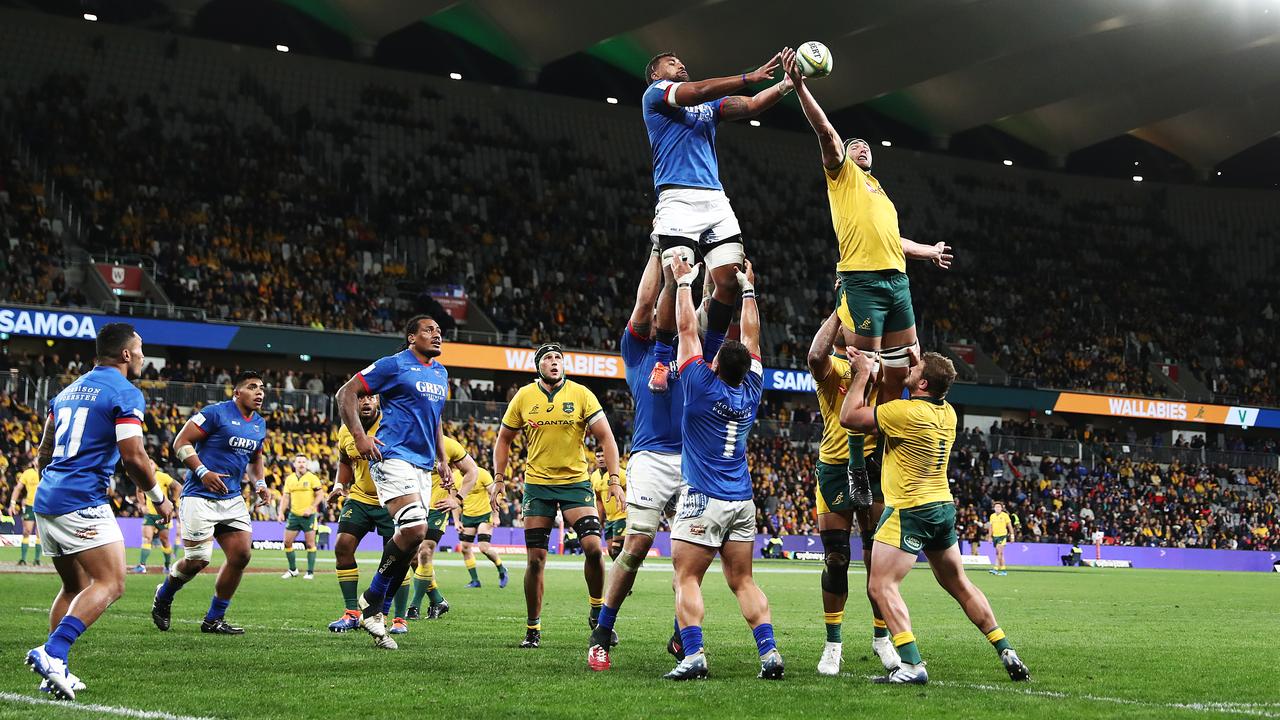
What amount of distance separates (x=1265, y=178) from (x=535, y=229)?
4089 cm

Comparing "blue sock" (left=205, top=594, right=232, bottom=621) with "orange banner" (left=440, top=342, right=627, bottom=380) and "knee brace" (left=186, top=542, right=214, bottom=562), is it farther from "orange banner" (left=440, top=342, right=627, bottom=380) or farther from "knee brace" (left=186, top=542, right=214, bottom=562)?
"orange banner" (left=440, top=342, right=627, bottom=380)

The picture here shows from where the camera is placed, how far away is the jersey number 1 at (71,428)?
8.45 meters

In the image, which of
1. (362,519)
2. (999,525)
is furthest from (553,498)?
(999,525)

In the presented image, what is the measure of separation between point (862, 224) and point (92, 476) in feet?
19.9

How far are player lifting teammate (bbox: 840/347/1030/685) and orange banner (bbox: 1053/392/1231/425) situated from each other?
165ft

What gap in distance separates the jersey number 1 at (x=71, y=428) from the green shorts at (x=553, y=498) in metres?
4.62

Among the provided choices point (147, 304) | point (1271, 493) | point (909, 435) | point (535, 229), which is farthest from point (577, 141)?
point (909, 435)

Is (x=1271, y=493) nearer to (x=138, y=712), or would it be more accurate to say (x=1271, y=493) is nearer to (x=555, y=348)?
(x=555, y=348)

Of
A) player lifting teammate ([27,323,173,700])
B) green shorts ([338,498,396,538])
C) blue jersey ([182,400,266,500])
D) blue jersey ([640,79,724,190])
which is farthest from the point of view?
green shorts ([338,498,396,538])

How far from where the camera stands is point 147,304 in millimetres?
41062

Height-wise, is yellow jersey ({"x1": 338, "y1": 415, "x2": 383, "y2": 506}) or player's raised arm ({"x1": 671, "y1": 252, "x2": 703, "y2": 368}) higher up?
player's raised arm ({"x1": 671, "y1": 252, "x2": 703, "y2": 368})

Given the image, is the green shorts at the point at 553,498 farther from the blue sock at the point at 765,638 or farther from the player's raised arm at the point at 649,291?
the blue sock at the point at 765,638

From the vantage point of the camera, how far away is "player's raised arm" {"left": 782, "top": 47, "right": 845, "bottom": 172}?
369 inches

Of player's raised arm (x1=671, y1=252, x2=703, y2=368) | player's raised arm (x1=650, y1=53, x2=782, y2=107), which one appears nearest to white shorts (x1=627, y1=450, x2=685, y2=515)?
player's raised arm (x1=671, y1=252, x2=703, y2=368)
